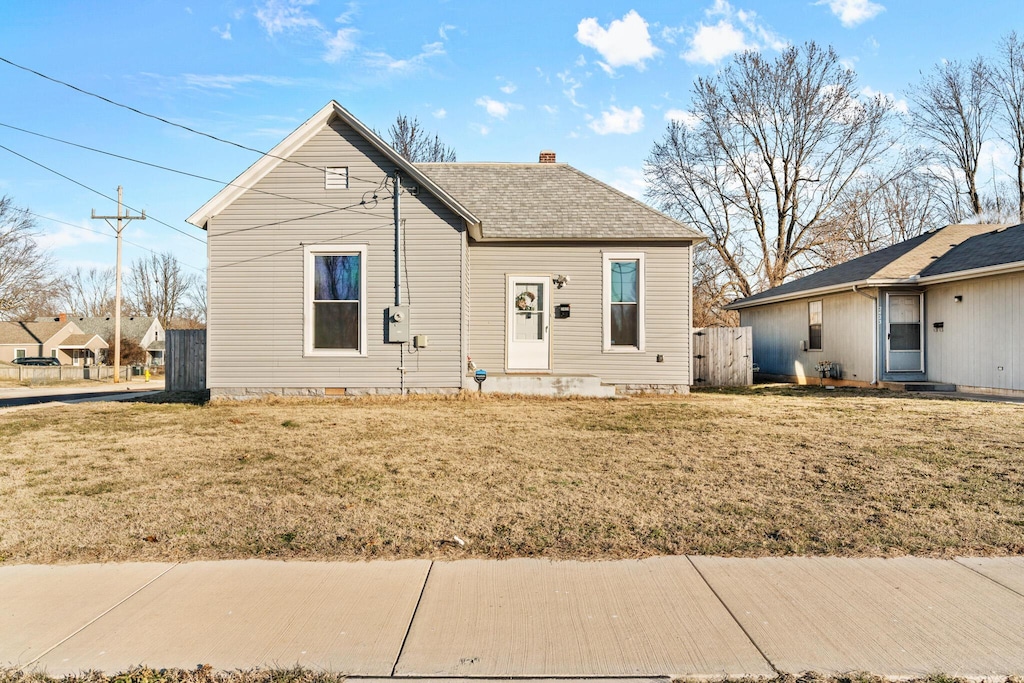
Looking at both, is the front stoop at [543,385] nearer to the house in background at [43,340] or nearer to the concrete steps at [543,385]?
the concrete steps at [543,385]

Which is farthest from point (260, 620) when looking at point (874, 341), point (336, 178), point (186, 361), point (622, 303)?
point (874, 341)

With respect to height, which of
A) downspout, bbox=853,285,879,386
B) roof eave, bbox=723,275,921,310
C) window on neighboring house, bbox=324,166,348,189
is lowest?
downspout, bbox=853,285,879,386

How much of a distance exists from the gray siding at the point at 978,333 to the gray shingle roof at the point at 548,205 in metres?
6.29

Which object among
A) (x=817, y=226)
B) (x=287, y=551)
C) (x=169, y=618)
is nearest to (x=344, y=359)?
(x=287, y=551)

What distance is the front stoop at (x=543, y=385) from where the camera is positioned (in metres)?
12.7

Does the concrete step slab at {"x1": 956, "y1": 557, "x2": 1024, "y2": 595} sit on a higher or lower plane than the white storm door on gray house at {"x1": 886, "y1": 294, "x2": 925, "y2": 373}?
lower

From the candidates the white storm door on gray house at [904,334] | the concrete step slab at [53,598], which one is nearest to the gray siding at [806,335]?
the white storm door on gray house at [904,334]

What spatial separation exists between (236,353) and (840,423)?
413 inches

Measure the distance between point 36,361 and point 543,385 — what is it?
51615 millimetres

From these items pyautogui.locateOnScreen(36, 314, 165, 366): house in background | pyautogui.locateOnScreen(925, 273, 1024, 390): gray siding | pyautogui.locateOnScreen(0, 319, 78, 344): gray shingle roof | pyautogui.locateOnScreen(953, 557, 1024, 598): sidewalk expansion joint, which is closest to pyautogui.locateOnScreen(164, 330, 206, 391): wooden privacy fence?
pyautogui.locateOnScreen(953, 557, 1024, 598): sidewalk expansion joint

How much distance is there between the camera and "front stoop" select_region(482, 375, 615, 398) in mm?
12664

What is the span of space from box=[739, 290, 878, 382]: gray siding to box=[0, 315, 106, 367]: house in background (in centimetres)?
5538

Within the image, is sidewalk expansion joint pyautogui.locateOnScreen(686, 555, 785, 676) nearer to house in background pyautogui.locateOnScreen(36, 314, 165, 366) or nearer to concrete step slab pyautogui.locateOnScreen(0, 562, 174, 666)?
concrete step slab pyautogui.locateOnScreen(0, 562, 174, 666)

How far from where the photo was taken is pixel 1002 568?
398cm
